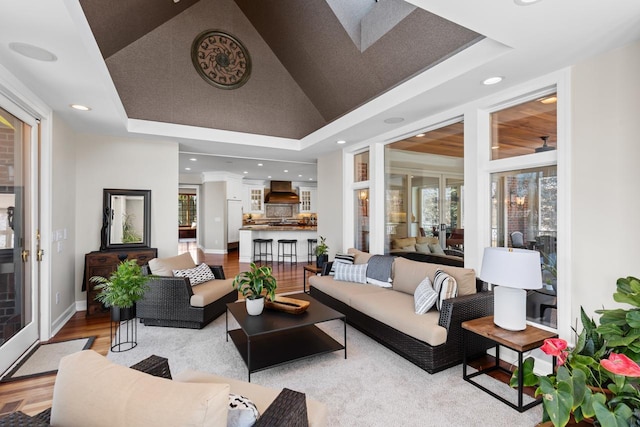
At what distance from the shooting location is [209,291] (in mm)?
3783

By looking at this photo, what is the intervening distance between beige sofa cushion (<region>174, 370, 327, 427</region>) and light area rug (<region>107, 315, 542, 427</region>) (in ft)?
2.28

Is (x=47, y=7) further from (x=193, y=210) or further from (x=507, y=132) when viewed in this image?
(x=193, y=210)

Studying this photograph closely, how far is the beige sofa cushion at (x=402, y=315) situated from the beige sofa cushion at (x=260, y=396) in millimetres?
1411

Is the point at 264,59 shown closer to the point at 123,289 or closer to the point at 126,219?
the point at 126,219

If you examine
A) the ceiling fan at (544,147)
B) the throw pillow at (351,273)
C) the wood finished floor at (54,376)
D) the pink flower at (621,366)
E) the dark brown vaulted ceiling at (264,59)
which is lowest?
the wood finished floor at (54,376)

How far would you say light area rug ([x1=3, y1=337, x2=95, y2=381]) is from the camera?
2662mm

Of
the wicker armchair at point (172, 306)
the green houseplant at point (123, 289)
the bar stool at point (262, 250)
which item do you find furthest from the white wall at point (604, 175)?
the bar stool at point (262, 250)

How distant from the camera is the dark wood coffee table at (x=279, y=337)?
102 inches

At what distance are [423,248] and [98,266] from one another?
14.4 feet

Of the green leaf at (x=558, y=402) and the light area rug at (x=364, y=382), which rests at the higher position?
the green leaf at (x=558, y=402)

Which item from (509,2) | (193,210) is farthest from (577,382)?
(193,210)

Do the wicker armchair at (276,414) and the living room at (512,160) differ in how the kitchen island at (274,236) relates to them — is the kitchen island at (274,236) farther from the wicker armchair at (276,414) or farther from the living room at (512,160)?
the wicker armchair at (276,414)

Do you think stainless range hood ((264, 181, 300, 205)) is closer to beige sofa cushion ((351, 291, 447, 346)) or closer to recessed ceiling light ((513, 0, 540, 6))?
beige sofa cushion ((351, 291, 447, 346))

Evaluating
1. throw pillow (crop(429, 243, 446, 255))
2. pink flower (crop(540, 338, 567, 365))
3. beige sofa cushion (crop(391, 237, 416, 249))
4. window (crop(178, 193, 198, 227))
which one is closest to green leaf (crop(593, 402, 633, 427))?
pink flower (crop(540, 338, 567, 365))
